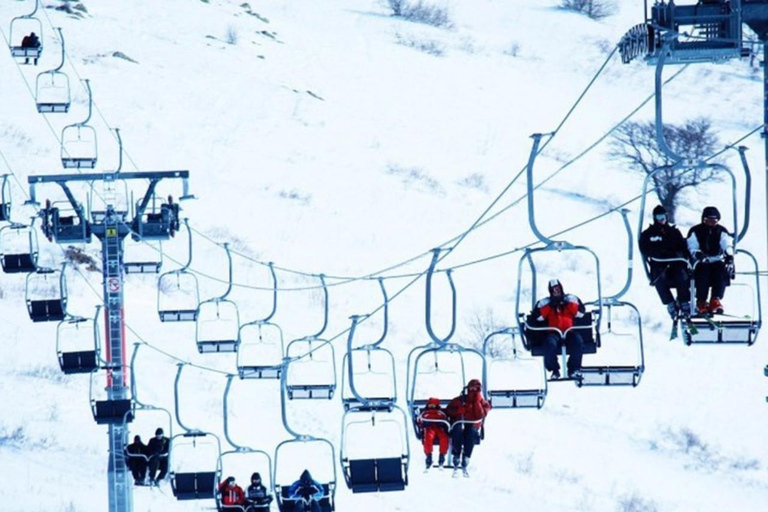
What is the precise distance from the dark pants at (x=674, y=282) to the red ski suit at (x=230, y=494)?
7974 millimetres

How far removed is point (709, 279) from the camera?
17125 millimetres

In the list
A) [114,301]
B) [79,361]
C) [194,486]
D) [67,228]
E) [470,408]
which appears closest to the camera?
[470,408]

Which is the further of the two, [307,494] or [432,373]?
[432,373]

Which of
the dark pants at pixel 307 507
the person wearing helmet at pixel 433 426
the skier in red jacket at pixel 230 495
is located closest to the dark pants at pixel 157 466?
→ the skier in red jacket at pixel 230 495

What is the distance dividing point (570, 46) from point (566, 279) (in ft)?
120

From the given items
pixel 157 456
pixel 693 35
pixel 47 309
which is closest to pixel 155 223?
pixel 47 309

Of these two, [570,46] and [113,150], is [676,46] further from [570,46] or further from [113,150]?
[570,46]

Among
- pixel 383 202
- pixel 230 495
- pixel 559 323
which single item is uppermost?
pixel 383 202

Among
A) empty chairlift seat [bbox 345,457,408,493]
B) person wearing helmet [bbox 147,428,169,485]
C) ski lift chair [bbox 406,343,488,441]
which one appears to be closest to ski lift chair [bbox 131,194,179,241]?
person wearing helmet [bbox 147,428,169,485]

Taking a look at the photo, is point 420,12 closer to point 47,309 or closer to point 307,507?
point 47,309

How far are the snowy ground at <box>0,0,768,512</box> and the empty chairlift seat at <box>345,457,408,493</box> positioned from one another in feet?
34.9

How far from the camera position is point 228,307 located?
4138 cm

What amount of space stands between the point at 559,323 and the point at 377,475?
303 centimetres

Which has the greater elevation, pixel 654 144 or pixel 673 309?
pixel 654 144
